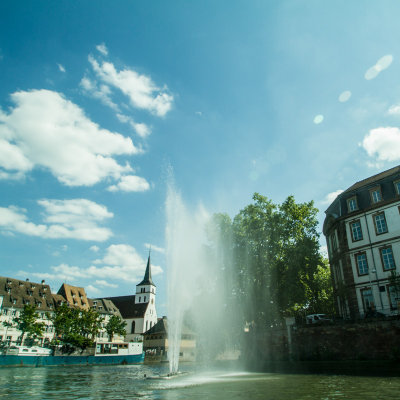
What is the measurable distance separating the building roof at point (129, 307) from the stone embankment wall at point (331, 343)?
241 feet

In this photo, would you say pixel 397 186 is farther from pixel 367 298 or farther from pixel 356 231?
pixel 367 298

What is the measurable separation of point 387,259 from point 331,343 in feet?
31.8

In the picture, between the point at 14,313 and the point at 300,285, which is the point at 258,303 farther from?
the point at 14,313

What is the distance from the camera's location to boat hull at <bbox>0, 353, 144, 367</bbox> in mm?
42750

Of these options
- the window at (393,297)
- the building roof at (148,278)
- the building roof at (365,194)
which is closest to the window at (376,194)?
the building roof at (365,194)

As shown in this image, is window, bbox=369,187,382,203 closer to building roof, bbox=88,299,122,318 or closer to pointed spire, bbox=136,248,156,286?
building roof, bbox=88,299,122,318

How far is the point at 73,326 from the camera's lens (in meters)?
58.1

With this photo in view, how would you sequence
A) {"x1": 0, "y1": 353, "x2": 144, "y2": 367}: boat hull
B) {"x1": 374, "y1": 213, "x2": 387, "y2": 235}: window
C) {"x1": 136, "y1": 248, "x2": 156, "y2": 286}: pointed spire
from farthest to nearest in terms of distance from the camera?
{"x1": 136, "y1": 248, "x2": 156, "y2": 286}: pointed spire
{"x1": 0, "y1": 353, "x2": 144, "y2": 367}: boat hull
{"x1": 374, "y1": 213, "x2": 387, "y2": 235}: window

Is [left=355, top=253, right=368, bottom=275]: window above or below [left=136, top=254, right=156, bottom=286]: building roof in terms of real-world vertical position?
below

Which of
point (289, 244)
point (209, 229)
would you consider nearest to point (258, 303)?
point (289, 244)

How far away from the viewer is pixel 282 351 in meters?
34.1

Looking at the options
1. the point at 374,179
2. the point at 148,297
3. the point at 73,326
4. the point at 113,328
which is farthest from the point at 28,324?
the point at 148,297

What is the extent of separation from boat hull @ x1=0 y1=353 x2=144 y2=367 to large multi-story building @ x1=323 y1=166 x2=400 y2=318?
3847cm

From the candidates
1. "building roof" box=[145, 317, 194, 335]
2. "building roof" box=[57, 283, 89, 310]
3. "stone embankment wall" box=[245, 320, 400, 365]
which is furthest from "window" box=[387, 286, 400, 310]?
"building roof" box=[57, 283, 89, 310]
